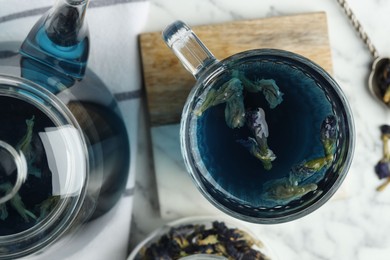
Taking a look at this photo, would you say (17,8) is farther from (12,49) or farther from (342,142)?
(342,142)

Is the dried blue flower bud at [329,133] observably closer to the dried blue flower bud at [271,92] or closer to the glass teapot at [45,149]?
the dried blue flower bud at [271,92]

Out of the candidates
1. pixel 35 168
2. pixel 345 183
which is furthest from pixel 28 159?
pixel 345 183

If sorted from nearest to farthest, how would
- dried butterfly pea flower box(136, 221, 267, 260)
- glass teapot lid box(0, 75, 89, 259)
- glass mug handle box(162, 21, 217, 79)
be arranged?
glass teapot lid box(0, 75, 89, 259) < glass mug handle box(162, 21, 217, 79) < dried butterfly pea flower box(136, 221, 267, 260)

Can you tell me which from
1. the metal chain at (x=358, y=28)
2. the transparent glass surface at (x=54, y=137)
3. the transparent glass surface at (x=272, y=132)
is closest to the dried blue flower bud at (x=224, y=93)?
the transparent glass surface at (x=272, y=132)

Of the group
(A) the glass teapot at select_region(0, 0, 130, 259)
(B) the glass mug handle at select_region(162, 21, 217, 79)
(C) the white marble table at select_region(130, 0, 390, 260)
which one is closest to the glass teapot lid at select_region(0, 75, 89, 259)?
(A) the glass teapot at select_region(0, 0, 130, 259)

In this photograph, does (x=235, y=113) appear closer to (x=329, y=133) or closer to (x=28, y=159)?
(x=329, y=133)

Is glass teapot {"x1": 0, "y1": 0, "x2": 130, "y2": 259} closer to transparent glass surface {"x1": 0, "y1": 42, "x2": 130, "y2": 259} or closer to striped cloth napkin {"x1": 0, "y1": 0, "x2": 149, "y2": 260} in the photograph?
transparent glass surface {"x1": 0, "y1": 42, "x2": 130, "y2": 259}
